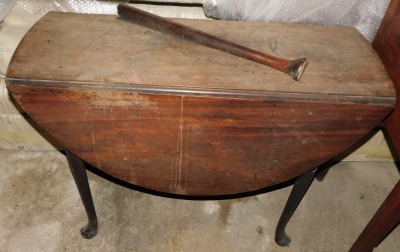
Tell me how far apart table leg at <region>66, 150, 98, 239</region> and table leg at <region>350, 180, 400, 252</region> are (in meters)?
1.03

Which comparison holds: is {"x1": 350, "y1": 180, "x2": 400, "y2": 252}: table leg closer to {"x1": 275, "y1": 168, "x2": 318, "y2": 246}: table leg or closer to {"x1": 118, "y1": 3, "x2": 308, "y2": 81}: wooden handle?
{"x1": 275, "y1": 168, "x2": 318, "y2": 246}: table leg

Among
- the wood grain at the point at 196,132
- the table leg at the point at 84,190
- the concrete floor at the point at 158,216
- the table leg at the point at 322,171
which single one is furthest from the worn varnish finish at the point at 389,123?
the table leg at the point at 84,190

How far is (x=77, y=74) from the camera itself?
1.02 meters

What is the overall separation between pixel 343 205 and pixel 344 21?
33.6 inches

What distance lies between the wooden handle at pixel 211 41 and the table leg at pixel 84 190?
51 cm

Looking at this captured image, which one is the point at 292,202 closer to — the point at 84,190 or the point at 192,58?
the point at 192,58

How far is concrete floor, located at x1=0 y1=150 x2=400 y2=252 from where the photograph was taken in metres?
1.52

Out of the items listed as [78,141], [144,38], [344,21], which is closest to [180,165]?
[78,141]

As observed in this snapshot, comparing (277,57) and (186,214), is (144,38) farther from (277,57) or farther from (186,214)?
(186,214)

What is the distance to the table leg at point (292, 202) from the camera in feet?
4.16

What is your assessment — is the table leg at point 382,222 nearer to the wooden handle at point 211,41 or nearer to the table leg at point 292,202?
the table leg at point 292,202

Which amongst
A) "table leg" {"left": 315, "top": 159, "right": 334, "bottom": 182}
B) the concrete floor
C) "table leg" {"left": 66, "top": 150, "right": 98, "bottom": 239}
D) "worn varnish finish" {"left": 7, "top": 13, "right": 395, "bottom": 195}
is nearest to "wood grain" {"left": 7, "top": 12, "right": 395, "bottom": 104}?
"worn varnish finish" {"left": 7, "top": 13, "right": 395, "bottom": 195}

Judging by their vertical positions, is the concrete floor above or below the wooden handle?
below

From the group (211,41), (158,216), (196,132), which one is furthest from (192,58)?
(158,216)
